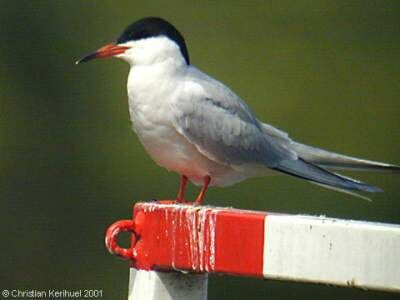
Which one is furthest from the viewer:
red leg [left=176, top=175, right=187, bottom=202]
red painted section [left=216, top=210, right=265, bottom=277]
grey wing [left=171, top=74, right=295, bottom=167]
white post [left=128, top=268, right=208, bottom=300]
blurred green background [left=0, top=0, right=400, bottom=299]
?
blurred green background [left=0, top=0, right=400, bottom=299]

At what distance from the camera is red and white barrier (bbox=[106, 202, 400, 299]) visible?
3.40 meters

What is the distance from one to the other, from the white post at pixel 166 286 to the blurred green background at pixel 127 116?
458cm

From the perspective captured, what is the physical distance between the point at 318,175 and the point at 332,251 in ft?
6.47

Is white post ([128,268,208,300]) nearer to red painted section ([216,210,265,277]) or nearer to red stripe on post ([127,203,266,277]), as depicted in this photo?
red stripe on post ([127,203,266,277])

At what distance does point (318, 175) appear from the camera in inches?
214

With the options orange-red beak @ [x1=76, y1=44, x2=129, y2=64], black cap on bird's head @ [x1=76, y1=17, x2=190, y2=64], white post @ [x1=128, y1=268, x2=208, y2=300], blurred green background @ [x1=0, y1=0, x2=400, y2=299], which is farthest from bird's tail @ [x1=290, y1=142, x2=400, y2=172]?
blurred green background @ [x1=0, y1=0, x2=400, y2=299]

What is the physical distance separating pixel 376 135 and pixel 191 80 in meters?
4.08

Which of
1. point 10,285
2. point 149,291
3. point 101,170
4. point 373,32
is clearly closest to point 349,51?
point 373,32

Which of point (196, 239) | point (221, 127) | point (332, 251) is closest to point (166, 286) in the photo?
point (196, 239)

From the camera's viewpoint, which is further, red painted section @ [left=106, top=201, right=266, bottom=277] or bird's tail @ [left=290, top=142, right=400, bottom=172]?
bird's tail @ [left=290, top=142, right=400, bottom=172]

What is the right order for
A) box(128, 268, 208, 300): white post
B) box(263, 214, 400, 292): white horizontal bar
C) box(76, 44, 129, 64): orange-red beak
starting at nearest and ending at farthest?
box(263, 214, 400, 292): white horizontal bar → box(128, 268, 208, 300): white post → box(76, 44, 129, 64): orange-red beak

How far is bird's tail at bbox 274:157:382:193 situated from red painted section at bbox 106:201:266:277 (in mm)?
1382

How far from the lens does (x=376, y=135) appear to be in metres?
9.30

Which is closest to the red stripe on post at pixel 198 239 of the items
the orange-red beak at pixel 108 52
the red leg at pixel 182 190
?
the red leg at pixel 182 190
